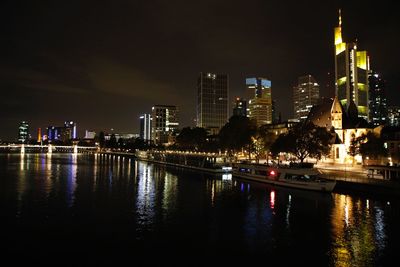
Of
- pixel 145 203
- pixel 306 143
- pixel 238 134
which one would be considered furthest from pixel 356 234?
pixel 238 134

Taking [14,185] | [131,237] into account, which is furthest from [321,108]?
[131,237]

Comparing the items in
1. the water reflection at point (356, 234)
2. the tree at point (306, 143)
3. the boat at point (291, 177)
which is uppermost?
the tree at point (306, 143)

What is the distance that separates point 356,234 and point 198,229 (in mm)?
15476

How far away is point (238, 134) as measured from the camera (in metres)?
131

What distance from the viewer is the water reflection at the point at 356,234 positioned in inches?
1123

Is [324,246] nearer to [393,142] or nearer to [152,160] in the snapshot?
[393,142]

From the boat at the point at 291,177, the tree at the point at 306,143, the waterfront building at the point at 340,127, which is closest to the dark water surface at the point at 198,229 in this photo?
the boat at the point at 291,177

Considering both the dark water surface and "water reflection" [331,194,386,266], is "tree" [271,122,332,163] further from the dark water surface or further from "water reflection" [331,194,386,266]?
"water reflection" [331,194,386,266]

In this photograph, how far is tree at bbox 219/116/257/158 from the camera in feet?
424

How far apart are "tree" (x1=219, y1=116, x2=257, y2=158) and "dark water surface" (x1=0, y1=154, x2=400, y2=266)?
69.1 meters

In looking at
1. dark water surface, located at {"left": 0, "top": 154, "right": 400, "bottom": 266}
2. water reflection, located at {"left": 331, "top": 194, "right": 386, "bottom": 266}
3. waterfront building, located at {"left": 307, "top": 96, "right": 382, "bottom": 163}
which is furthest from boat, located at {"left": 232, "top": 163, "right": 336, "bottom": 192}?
waterfront building, located at {"left": 307, "top": 96, "right": 382, "bottom": 163}

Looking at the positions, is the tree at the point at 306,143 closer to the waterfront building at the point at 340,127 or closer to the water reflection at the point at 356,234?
the waterfront building at the point at 340,127

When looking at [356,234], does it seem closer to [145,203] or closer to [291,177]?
[145,203]

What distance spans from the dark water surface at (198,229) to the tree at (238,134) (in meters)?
69.1
